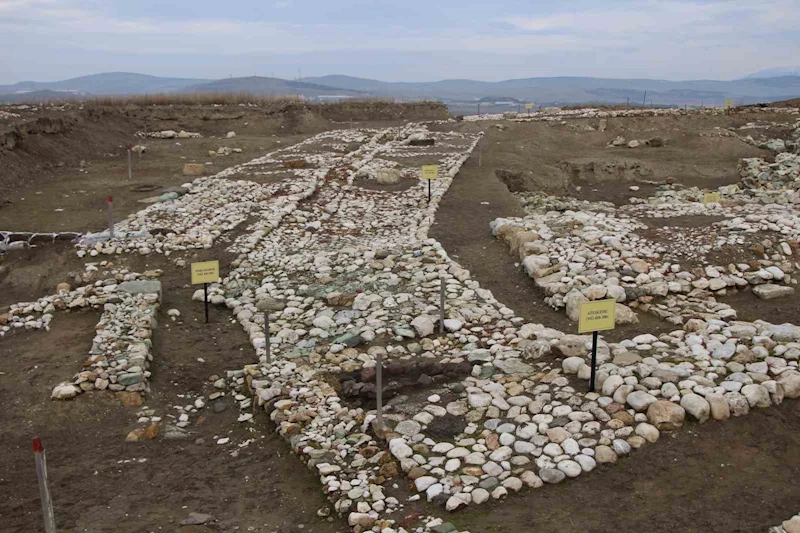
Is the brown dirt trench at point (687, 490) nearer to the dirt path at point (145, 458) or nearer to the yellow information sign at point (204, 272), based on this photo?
the dirt path at point (145, 458)

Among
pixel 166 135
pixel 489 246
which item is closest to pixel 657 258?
pixel 489 246

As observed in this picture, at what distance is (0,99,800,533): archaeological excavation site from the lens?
16.6 feet

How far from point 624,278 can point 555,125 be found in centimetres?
2065

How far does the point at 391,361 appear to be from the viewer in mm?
7453

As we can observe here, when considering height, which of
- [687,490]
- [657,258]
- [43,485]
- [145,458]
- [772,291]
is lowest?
[145,458]

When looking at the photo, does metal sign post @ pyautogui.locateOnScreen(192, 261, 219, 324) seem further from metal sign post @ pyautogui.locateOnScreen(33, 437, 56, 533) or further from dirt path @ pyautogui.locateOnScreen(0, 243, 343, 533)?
metal sign post @ pyautogui.locateOnScreen(33, 437, 56, 533)

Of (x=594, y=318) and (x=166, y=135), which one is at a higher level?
(x=166, y=135)

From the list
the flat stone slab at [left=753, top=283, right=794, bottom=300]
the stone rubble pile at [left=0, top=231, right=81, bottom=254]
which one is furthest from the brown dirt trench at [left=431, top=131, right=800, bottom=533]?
the stone rubble pile at [left=0, top=231, right=81, bottom=254]

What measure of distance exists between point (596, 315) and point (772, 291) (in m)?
4.41

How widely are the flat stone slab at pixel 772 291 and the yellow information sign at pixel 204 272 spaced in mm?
8098

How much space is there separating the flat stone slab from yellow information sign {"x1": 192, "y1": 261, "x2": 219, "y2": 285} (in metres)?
8.10

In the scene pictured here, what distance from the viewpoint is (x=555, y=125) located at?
28.3 meters

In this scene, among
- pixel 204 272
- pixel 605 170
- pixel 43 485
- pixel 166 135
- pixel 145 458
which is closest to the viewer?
pixel 43 485

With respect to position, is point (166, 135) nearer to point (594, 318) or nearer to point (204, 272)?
point (204, 272)
